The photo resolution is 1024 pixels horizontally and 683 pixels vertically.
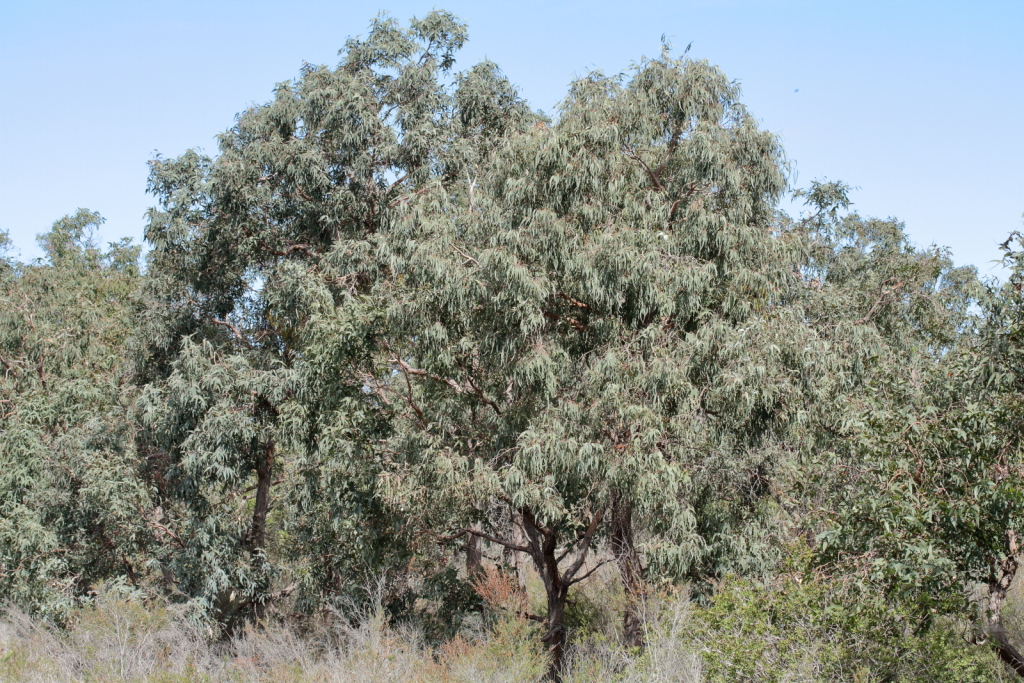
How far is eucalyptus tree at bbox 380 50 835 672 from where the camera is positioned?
9.40 m

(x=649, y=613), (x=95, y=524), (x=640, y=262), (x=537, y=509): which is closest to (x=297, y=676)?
(x=537, y=509)

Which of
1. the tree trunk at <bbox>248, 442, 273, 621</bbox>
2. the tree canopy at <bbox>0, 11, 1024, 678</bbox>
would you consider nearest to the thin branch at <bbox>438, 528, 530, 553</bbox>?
the tree canopy at <bbox>0, 11, 1024, 678</bbox>

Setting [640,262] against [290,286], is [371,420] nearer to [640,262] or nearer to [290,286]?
[290,286]

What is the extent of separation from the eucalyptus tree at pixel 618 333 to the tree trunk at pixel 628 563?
0.05m

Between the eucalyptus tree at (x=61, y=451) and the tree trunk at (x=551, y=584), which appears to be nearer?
the tree trunk at (x=551, y=584)

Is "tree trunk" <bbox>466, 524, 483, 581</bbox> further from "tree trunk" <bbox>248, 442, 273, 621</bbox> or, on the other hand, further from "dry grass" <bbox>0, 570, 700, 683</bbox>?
"tree trunk" <bbox>248, 442, 273, 621</bbox>

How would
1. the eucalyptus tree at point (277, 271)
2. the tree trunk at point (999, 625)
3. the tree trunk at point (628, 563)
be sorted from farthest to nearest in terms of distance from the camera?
the eucalyptus tree at point (277, 271) → the tree trunk at point (628, 563) → the tree trunk at point (999, 625)

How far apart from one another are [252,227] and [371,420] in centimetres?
409

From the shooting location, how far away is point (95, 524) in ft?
48.5

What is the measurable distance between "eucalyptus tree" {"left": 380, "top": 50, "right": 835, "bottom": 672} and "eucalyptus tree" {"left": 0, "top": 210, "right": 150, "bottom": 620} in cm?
581

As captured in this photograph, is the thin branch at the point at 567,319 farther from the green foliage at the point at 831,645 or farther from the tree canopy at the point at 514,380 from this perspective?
the green foliage at the point at 831,645

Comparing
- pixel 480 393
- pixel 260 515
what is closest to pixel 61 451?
pixel 260 515

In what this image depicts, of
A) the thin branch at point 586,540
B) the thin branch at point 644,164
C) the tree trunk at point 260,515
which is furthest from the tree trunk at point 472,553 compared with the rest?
the thin branch at point 644,164

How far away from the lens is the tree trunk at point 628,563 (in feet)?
34.2
